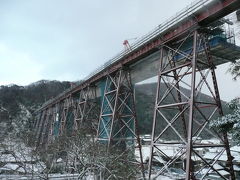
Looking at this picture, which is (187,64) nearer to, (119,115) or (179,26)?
(179,26)

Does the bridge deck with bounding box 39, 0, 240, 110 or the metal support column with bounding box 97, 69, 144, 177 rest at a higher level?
the bridge deck with bounding box 39, 0, 240, 110

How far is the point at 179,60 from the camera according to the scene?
11234 millimetres

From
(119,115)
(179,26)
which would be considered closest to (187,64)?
(179,26)

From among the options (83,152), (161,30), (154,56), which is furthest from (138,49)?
(83,152)

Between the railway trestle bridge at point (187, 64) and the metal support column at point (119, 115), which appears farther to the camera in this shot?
the metal support column at point (119, 115)

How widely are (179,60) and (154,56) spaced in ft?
5.88

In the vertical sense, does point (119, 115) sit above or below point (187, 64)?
below

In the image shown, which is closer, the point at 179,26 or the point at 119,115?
the point at 179,26

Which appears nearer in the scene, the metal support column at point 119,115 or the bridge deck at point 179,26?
the bridge deck at point 179,26

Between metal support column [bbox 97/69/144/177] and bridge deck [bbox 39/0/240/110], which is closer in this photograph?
bridge deck [bbox 39/0/240/110]

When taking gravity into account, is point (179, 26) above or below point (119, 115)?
above

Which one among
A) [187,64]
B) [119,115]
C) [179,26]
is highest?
[179,26]

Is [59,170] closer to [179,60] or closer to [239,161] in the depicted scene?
[179,60]

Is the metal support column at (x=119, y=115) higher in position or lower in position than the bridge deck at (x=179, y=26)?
lower
